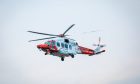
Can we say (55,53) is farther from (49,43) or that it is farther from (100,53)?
(100,53)

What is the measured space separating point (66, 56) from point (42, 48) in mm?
5217

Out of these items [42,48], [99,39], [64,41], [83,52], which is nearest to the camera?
[42,48]

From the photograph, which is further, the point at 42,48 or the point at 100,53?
the point at 100,53

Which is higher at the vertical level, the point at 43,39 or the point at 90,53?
the point at 43,39

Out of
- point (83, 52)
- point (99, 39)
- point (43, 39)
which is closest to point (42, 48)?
point (43, 39)

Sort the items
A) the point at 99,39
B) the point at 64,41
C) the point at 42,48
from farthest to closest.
Result: the point at 99,39 → the point at 64,41 → the point at 42,48

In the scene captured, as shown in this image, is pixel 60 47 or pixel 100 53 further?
pixel 100 53

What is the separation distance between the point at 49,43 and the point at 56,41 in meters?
1.51

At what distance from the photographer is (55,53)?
176ft

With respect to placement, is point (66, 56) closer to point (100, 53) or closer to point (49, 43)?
point (49, 43)

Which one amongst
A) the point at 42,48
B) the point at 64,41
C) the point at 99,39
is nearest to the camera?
the point at 42,48

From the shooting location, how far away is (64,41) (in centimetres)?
5594

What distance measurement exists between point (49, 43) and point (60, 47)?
211 centimetres

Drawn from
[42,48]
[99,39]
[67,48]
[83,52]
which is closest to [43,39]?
[42,48]
